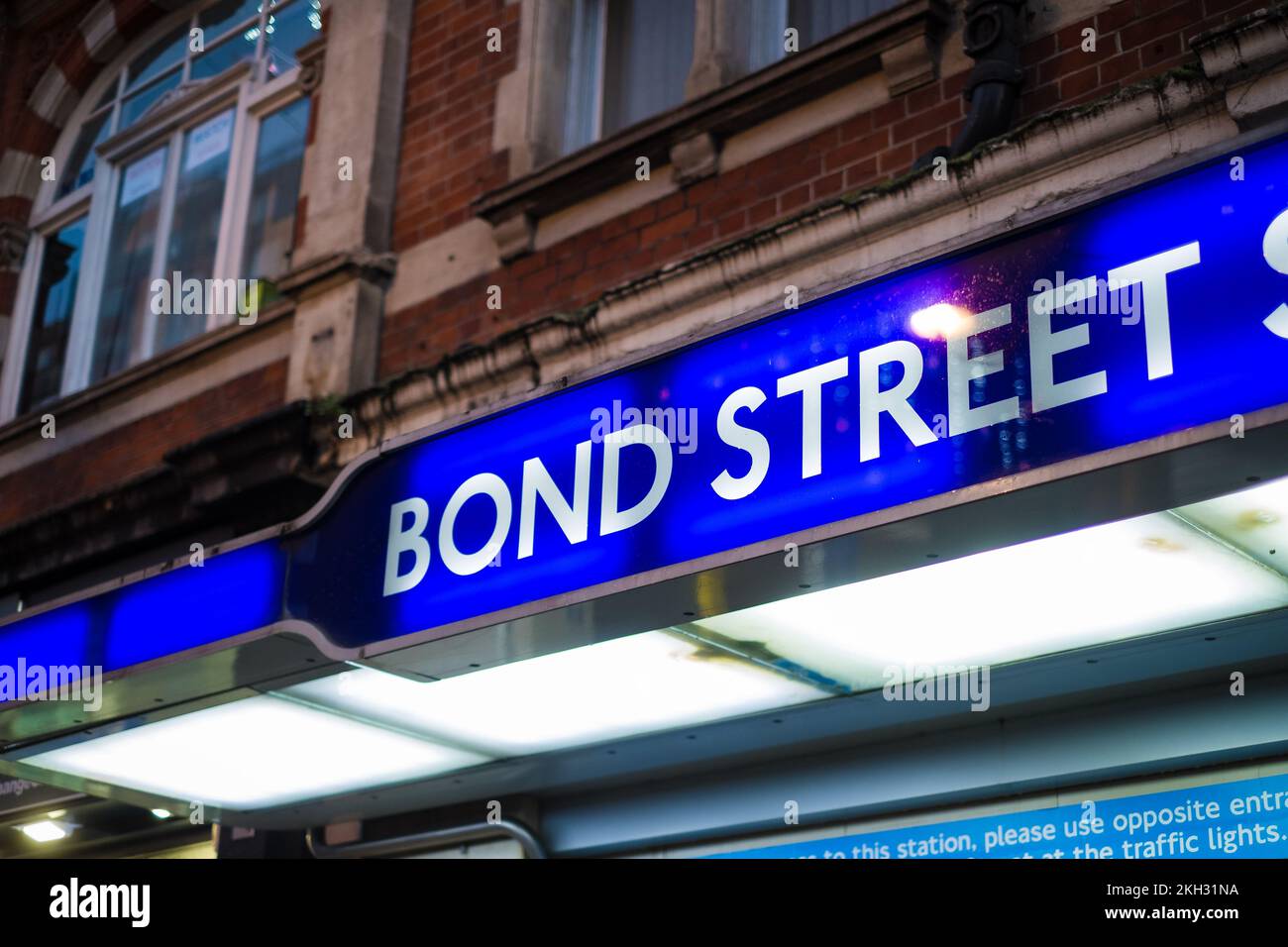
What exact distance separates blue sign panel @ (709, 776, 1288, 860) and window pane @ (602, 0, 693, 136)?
4.41 m

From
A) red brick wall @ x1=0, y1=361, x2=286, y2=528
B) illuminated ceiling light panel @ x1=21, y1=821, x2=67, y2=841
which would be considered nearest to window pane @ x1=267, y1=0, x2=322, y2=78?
red brick wall @ x1=0, y1=361, x2=286, y2=528

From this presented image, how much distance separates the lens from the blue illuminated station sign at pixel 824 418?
13.0 feet

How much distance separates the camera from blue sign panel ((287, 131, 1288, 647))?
13.0ft

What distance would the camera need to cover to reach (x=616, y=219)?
26.9 ft

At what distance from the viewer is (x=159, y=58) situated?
13.3m

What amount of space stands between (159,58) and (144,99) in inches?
15.0

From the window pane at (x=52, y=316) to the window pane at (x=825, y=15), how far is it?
7023 millimetres

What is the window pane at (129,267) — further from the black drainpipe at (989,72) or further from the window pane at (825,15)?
the black drainpipe at (989,72)

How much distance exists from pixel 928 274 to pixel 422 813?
450 cm

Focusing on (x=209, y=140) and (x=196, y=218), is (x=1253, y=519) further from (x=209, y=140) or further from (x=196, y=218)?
(x=209, y=140)

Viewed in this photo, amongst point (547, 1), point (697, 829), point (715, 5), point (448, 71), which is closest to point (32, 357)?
point (448, 71)

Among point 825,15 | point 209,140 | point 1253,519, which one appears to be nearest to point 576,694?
point 1253,519

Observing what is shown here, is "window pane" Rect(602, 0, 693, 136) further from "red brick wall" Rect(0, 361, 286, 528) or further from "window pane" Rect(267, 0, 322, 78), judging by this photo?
"window pane" Rect(267, 0, 322, 78)

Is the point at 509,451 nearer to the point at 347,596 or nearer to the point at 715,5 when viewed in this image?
the point at 347,596
